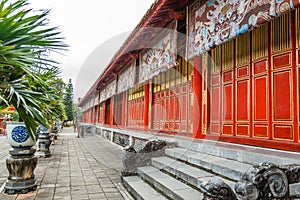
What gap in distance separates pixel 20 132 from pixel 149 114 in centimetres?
426

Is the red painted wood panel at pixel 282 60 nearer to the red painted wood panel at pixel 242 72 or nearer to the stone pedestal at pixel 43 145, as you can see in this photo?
the red painted wood panel at pixel 242 72

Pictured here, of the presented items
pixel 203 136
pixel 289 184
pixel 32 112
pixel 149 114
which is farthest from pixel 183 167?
pixel 149 114

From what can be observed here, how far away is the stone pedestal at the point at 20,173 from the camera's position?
3.98 metres

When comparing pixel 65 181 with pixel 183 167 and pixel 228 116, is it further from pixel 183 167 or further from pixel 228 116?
pixel 228 116

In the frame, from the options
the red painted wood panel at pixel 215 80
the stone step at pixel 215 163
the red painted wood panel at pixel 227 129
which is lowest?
the stone step at pixel 215 163

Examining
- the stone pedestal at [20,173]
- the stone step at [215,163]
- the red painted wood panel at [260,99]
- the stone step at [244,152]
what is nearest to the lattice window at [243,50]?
the red painted wood panel at [260,99]

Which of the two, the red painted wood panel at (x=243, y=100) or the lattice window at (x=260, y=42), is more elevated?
the lattice window at (x=260, y=42)

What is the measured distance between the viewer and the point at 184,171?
3.48 metres

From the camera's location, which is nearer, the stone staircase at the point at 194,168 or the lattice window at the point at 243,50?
the stone staircase at the point at 194,168

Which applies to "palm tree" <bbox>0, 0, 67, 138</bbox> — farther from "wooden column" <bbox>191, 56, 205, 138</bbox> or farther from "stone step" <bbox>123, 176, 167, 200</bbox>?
"wooden column" <bbox>191, 56, 205, 138</bbox>

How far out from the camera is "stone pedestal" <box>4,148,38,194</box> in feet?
13.0

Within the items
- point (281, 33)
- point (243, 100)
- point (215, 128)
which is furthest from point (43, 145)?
point (281, 33)

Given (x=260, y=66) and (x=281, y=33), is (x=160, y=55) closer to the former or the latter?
(x=260, y=66)

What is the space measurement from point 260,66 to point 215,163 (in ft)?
4.68
